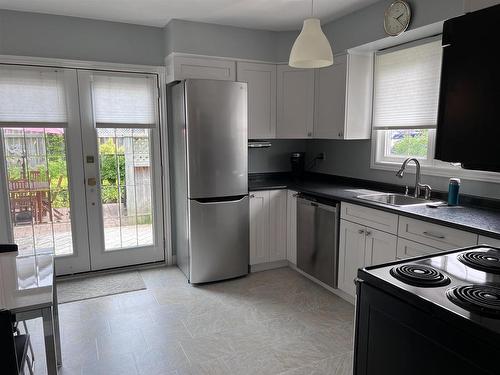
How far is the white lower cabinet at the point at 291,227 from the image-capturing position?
3709 millimetres

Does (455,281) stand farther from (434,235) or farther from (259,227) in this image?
(259,227)

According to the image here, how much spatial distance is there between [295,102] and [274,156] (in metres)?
0.76

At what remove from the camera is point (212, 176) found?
3.40 meters

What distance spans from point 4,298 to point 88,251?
2239mm

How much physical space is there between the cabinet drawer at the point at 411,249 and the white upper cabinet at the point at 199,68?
2.35 metres

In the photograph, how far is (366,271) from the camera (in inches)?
55.2

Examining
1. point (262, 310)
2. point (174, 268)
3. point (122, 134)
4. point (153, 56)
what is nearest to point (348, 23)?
point (153, 56)

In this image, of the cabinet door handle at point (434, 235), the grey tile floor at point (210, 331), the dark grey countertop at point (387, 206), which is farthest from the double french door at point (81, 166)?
the cabinet door handle at point (434, 235)

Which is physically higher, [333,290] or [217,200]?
[217,200]

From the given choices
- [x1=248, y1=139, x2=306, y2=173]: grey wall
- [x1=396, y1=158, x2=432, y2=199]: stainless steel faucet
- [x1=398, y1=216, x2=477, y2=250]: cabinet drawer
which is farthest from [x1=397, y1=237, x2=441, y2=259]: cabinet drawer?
[x1=248, y1=139, x2=306, y2=173]: grey wall

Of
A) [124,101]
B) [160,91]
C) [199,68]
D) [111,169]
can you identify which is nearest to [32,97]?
[124,101]

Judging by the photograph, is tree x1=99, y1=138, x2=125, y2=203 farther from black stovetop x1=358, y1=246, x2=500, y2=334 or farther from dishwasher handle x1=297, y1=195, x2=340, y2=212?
black stovetop x1=358, y1=246, x2=500, y2=334

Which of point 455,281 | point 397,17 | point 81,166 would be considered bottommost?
point 455,281

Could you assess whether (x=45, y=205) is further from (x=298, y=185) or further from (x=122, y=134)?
(x=298, y=185)
